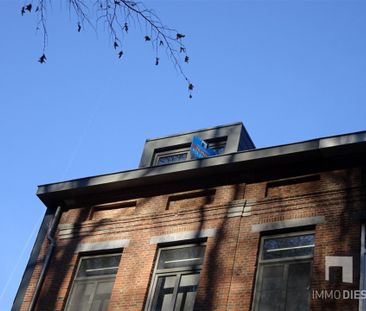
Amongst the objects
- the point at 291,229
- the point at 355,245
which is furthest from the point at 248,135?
the point at 355,245

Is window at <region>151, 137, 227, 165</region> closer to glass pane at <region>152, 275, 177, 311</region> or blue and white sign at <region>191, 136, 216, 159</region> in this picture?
blue and white sign at <region>191, 136, 216, 159</region>

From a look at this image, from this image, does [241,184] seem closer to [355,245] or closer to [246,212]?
[246,212]

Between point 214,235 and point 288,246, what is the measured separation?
73.8 inches

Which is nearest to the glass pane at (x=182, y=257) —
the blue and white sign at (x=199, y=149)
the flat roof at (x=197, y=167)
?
the flat roof at (x=197, y=167)

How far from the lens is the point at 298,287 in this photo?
1306 cm

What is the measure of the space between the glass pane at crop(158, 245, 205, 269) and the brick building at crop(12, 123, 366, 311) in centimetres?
3

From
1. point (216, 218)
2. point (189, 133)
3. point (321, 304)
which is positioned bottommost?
point (321, 304)

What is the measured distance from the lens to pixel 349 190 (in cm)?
1398

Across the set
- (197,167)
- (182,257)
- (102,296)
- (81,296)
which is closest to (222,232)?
(182,257)

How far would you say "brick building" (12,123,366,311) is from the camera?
13.2 meters

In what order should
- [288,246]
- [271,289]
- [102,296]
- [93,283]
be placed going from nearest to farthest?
[271,289]
[288,246]
[102,296]
[93,283]

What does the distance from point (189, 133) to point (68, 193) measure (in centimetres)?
423

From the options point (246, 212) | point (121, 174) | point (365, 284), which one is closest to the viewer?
point (365, 284)

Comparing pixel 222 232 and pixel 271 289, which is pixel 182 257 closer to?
pixel 222 232
